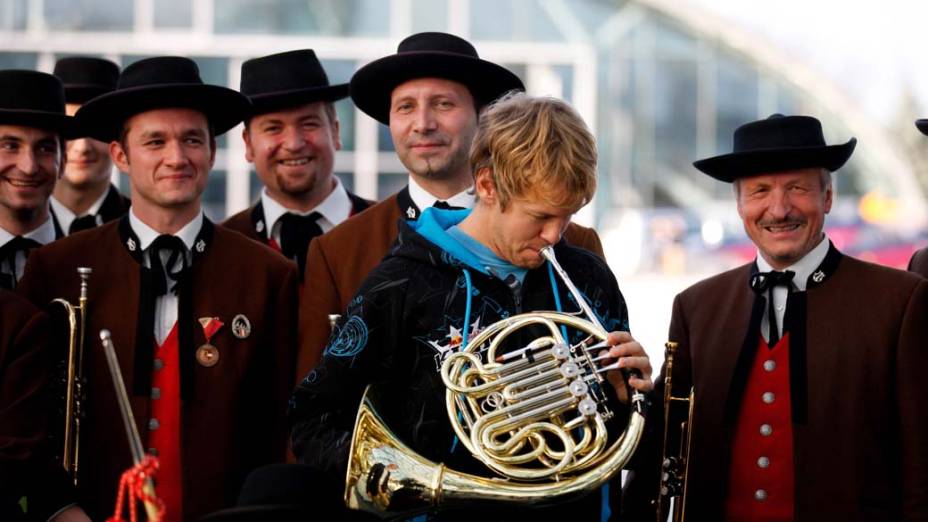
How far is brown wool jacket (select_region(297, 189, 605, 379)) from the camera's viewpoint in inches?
234

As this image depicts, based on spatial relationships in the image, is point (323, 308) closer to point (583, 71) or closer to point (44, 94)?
point (44, 94)

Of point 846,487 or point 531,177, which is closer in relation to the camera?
point 531,177

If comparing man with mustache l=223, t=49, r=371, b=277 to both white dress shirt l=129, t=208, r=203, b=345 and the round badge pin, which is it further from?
the round badge pin

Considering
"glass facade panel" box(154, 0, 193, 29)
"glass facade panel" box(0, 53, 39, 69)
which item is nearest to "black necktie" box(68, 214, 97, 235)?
"glass facade panel" box(0, 53, 39, 69)

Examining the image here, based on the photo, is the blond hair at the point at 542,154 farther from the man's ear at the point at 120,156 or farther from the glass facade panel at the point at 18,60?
the glass facade panel at the point at 18,60

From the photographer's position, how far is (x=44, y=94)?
22.4ft

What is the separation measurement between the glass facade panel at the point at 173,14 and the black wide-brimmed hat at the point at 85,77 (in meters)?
26.7

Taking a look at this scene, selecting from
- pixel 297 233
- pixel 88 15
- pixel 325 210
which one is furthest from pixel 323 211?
pixel 88 15

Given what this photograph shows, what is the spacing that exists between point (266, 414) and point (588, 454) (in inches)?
73.1

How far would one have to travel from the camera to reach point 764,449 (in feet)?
19.5

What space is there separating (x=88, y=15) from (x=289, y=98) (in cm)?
2887

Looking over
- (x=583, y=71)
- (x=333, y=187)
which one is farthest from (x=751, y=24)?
(x=333, y=187)

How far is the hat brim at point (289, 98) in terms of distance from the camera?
7730 millimetres

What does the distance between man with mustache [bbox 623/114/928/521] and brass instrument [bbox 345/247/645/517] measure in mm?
823
